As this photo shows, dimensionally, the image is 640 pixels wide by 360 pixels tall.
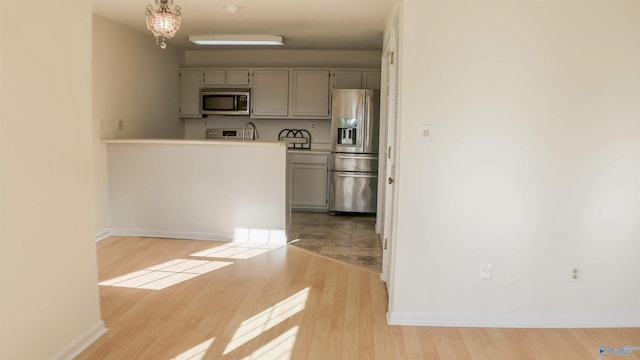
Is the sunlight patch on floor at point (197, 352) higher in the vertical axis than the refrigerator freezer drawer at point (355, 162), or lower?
lower

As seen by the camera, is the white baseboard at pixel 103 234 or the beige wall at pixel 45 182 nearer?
the beige wall at pixel 45 182

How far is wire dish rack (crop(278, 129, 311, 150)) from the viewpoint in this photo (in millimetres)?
7133

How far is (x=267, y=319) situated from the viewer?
3.00m

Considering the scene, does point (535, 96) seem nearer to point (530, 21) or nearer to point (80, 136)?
point (530, 21)

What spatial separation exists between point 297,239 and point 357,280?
1.45 m

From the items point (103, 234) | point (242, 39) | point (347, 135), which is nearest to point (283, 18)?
point (242, 39)

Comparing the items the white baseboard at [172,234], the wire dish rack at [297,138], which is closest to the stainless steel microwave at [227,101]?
the wire dish rack at [297,138]

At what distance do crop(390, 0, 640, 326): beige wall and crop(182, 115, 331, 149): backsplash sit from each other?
4324 mm

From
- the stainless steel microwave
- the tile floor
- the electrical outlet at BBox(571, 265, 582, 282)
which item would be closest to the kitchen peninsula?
the tile floor

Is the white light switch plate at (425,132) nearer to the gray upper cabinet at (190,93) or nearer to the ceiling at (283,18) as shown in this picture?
the ceiling at (283,18)

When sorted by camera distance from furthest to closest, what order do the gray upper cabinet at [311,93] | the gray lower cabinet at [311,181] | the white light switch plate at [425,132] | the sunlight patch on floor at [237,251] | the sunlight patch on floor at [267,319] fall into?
the gray upper cabinet at [311,93] < the gray lower cabinet at [311,181] < the sunlight patch on floor at [237,251] < the white light switch plate at [425,132] < the sunlight patch on floor at [267,319]

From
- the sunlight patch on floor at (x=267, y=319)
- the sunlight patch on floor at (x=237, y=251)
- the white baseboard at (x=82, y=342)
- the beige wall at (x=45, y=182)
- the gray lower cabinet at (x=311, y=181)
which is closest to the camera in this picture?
the beige wall at (x=45, y=182)

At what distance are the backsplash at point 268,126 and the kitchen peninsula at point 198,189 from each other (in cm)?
233

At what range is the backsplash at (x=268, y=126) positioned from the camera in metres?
7.16
